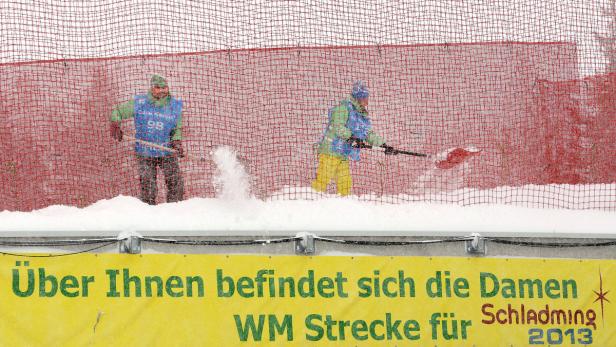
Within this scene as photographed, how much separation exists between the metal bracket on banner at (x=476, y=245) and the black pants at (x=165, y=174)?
341cm

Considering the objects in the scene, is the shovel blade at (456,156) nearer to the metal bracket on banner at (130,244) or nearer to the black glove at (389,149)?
the black glove at (389,149)

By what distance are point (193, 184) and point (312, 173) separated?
4.54 feet

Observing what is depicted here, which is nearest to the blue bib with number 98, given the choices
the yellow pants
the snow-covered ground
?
the yellow pants

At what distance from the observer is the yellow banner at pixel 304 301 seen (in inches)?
231

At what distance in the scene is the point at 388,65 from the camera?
40.3 feet

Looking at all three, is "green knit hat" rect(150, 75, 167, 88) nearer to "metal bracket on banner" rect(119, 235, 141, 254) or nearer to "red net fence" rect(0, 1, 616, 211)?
"red net fence" rect(0, 1, 616, 211)

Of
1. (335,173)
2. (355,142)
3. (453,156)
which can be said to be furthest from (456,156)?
(335,173)

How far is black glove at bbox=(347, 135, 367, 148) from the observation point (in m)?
9.43

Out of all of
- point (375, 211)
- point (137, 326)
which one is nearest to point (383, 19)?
point (375, 211)

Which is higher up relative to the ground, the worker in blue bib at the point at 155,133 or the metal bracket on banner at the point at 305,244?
the worker in blue bib at the point at 155,133

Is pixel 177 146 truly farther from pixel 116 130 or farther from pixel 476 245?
pixel 476 245

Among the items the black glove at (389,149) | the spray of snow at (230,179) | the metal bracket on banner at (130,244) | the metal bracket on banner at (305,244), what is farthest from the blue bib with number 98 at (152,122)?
the metal bracket on banner at (305,244)

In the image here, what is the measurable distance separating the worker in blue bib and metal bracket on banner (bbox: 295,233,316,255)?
289 centimetres

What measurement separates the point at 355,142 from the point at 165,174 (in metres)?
1.98
